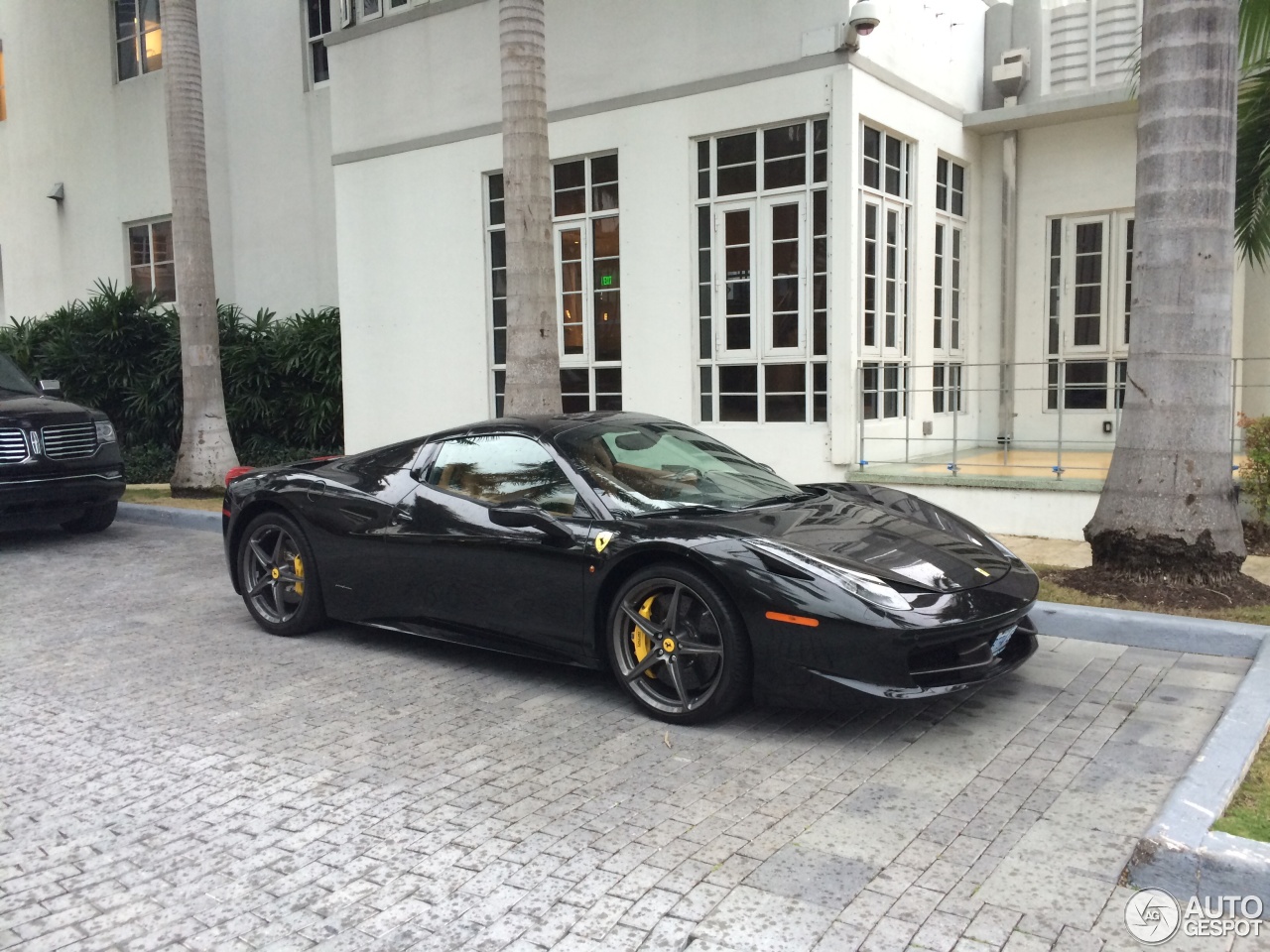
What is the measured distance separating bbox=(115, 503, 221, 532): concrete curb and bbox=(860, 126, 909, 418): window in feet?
22.4

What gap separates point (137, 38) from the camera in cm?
1811

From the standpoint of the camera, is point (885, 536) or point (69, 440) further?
point (69, 440)

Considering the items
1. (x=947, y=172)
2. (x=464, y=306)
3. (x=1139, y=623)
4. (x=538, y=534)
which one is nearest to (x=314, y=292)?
(x=464, y=306)

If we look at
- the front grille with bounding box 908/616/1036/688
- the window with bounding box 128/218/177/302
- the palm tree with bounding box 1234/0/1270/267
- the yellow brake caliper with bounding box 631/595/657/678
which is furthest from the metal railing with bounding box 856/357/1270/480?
the window with bounding box 128/218/177/302

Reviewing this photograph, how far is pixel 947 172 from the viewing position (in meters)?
11.5

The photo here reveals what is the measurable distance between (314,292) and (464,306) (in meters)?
4.95

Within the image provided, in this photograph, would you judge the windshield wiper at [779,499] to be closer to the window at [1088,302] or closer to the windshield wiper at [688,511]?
the windshield wiper at [688,511]

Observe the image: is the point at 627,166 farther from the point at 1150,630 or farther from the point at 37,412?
the point at 1150,630

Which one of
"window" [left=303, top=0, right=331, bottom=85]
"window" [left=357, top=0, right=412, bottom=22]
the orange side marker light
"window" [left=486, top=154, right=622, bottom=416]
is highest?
"window" [left=303, top=0, right=331, bottom=85]

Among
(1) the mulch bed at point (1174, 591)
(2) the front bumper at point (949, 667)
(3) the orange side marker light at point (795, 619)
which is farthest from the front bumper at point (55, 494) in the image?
(1) the mulch bed at point (1174, 591)

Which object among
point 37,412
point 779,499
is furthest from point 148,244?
point 779,499

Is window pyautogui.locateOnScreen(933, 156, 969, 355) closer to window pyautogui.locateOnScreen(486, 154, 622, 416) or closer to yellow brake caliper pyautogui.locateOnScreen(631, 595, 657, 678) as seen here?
window pyautogui.locateOnScreen(486, 154, 622, 416)

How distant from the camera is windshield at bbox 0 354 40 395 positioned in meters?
10.3

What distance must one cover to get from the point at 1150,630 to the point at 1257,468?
9.51 feet
